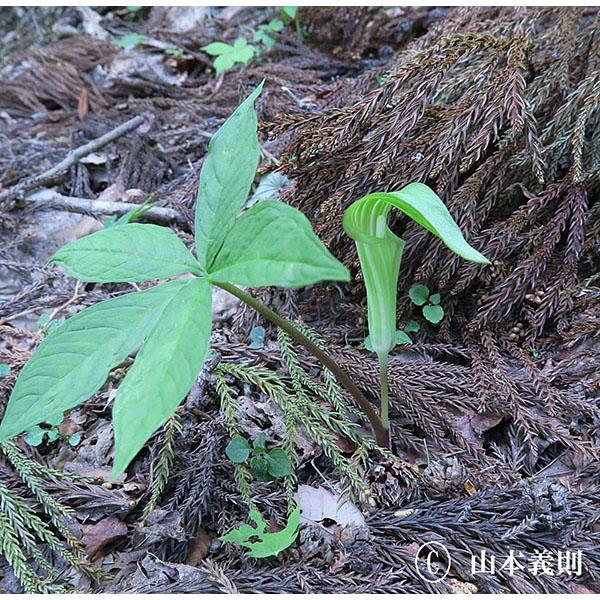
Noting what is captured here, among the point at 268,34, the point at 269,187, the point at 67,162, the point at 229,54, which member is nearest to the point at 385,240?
the point at 269,187

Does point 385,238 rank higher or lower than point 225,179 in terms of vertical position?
lower

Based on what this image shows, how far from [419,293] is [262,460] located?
2.65ft

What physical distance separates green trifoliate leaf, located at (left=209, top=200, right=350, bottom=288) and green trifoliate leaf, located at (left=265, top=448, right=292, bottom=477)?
2.32 feet

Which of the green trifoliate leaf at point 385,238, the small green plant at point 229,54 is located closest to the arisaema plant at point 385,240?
the green trifoliate leaf at point 385,238

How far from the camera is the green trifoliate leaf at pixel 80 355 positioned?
98 cm

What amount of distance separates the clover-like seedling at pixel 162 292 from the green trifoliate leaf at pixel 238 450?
1.66ft

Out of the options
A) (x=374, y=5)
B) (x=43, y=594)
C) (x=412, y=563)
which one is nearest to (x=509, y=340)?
(x=412, y=563)

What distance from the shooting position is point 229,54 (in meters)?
3.14

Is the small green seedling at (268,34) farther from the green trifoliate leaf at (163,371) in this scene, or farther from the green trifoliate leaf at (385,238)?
the green trifoliate leaf at (163,371)

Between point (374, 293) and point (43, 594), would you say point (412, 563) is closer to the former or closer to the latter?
point (374, 293)

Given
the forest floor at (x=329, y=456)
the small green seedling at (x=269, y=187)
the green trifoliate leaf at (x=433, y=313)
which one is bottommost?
the forest floor at (x=329, y=456)

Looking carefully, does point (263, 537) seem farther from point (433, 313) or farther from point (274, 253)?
point (433, 313)

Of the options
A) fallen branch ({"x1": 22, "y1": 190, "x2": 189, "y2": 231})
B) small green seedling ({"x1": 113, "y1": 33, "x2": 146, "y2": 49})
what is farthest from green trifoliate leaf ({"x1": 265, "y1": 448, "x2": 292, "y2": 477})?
small green seedling ({"x1": 113, "y1": 33, "x2": 146, "y2": 49})

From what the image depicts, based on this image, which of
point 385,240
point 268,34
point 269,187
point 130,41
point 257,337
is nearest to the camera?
point 385,240
